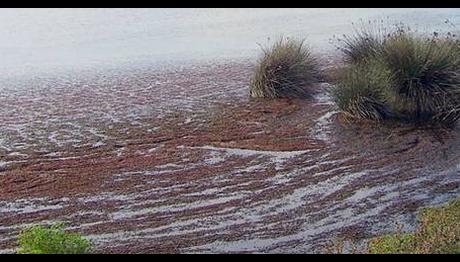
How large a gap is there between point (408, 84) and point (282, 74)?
12.6 ft

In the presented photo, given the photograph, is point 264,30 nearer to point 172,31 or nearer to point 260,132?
point 172,31

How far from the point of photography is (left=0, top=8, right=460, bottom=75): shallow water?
23.8 m

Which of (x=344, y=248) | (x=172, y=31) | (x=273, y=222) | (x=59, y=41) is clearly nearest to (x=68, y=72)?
(x=59, y=41)

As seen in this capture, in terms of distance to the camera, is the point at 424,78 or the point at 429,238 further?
the point at 424,78

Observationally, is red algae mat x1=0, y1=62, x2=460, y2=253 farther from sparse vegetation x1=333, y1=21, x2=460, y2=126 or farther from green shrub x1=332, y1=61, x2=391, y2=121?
sparse vegetation x1=333, y1=21, x2=460, y2=126

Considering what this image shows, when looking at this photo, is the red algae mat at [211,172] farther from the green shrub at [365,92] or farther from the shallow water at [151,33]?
the shallow water at [151,33]

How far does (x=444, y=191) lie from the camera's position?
965 centimetres

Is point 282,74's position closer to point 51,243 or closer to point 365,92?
point 365,92

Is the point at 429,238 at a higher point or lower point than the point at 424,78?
lower

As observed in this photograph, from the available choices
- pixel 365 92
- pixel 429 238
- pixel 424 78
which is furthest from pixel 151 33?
pixel 429 238

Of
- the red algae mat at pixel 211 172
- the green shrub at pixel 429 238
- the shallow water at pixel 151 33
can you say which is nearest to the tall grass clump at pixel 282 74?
the red algae mat at pixel 211 172

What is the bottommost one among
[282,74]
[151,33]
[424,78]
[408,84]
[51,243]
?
[151,33]

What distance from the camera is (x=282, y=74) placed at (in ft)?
54.9

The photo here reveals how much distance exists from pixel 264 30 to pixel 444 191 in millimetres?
18983
